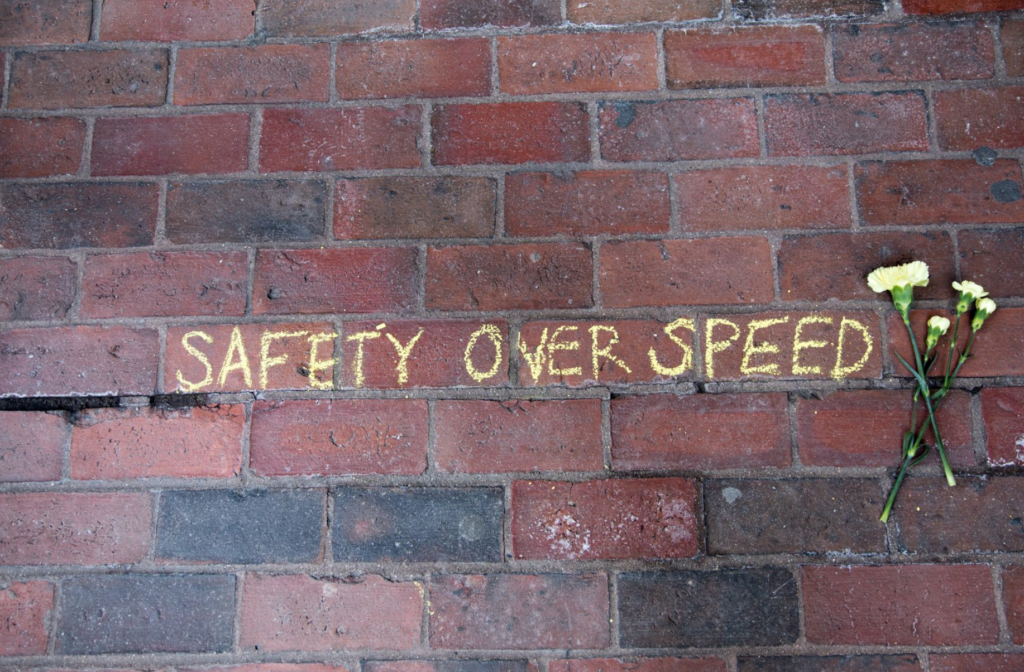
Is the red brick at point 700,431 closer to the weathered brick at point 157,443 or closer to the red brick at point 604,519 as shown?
the red brick at point 604,519

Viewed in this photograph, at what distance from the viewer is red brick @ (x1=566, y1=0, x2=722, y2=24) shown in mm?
1076

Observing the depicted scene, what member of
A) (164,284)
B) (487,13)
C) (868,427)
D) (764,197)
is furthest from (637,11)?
(164,284)

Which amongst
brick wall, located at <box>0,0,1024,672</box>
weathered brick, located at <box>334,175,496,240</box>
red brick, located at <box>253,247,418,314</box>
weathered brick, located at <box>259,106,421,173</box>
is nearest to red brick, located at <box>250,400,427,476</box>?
brick wall, located at <box>0,0,1024,672</box>

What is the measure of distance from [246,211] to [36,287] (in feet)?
1.10

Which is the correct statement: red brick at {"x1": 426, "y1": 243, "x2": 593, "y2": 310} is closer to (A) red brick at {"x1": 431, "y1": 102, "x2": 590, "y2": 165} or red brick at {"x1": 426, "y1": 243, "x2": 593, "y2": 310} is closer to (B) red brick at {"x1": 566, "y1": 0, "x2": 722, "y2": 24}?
(A) red brick at {"x1": 431, "y1": 102, "x2": 590, "y2": 165}

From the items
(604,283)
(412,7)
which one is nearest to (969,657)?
(604,283)

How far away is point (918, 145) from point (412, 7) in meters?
0.82

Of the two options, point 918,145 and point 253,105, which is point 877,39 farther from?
point 253,105

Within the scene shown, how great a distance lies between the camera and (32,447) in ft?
3.27

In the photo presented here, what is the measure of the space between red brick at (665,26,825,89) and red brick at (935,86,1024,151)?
196mm

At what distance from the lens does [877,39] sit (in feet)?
3.48

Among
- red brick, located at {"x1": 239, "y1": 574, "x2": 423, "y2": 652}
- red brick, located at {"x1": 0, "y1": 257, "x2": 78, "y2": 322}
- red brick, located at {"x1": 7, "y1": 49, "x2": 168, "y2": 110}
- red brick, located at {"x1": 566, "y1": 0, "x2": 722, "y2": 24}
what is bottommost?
red brick, located at {"x1": 239, "y1": 574, "x2": 423, "y2": 652}

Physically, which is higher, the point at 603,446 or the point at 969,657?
the point at 603,446

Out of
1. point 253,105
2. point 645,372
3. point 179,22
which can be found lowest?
point 645,372
